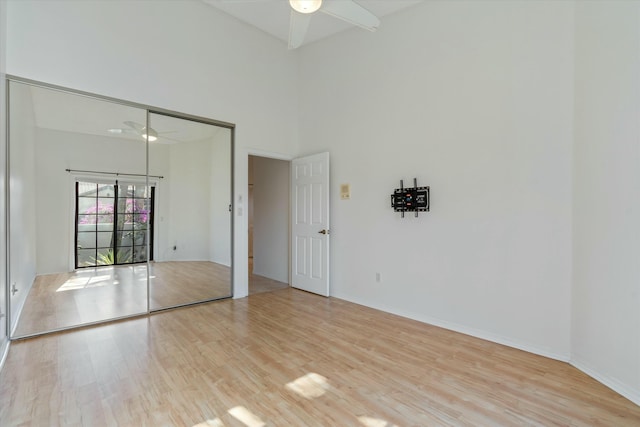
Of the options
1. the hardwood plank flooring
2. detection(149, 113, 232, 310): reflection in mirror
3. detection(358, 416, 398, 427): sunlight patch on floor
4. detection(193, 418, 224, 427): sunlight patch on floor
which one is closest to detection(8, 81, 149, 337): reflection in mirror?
detection(149, 113, 232, 310): reflection in mirror

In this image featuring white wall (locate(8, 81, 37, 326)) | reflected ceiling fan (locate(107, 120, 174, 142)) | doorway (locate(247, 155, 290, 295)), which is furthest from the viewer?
doorway (locate(247, 155, 290, 295))

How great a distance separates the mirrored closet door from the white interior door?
1.15 metres

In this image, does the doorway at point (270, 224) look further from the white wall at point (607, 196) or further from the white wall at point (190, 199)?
the white wall at point (607, 196)

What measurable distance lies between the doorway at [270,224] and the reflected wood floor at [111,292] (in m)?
0.98

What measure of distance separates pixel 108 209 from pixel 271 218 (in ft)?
9.17

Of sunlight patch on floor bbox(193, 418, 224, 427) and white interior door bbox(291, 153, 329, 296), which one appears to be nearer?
sunlight patch on floor bbox(193, 418, 224, 427)

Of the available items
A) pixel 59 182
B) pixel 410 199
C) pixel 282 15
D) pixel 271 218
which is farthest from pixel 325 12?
pixel 271 218

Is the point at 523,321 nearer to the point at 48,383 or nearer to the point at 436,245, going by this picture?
the point at 436,245

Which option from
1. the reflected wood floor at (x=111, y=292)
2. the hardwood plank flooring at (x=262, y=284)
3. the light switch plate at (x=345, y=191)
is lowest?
the hardwood plank flooring at (x=262, y=284)

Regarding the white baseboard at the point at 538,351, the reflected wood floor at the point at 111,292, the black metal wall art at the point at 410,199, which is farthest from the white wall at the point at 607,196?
the reflected wood floor at the point at 111,292

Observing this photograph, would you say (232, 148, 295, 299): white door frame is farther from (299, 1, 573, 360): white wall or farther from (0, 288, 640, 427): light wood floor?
(299, 1, 573, 360): white wall

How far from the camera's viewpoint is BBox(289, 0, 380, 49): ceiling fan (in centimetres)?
254

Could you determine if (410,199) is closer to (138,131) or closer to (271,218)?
(271,218)

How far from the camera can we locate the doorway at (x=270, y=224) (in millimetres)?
5551
